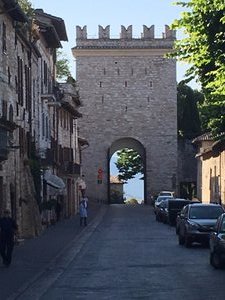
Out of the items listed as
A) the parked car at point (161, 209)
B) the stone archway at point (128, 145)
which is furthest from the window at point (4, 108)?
the stone archway at point (128, 145)

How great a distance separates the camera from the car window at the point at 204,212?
30188mm

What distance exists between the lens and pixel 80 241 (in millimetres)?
33625

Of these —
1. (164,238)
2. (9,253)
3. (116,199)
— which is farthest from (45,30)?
(116,199)

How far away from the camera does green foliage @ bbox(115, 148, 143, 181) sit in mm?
104438

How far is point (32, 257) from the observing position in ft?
82.9

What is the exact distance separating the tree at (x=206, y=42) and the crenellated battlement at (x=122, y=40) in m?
63.8

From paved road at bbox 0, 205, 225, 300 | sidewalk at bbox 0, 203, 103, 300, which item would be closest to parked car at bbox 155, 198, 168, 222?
sidewalk at bbox 0, 203, 103, 300

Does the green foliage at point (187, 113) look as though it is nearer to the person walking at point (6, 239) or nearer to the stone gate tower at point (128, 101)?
the stone gate tower at point (128, 101)

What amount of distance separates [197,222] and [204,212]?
50.6 inches

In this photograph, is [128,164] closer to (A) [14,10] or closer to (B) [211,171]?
(B) [211,171]

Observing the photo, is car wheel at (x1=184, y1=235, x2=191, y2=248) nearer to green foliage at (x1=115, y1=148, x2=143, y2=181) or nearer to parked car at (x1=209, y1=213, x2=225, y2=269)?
parked car at (x1=209, y1=213, x2=225, y2=269)

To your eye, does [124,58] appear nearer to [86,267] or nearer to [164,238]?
[164,238]

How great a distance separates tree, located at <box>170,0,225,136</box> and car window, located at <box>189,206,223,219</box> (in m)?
9.56

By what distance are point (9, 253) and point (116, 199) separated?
2912 inches
